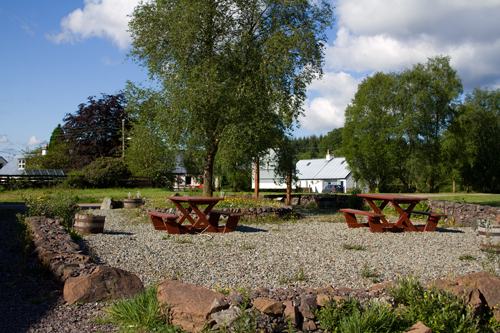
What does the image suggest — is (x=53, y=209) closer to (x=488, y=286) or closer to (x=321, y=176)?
(x=488, y=286)

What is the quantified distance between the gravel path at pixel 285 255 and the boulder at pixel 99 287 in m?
0.77

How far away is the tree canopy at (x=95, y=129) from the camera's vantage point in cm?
3825

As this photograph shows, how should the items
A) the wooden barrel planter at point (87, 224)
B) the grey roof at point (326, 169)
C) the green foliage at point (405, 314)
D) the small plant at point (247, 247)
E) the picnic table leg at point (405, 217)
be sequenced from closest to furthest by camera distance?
the green foliage at point (405, 314) → the small plant at point (247, 247) → the wooden barrel planter at point (87, 224) → the picnic table leg at point (405, 217) → the grey roof at point (326, 169)

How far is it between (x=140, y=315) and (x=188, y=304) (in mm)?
484

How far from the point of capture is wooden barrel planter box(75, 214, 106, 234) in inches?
336

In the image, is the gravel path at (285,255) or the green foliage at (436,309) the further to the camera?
the gravel path at (285,255)

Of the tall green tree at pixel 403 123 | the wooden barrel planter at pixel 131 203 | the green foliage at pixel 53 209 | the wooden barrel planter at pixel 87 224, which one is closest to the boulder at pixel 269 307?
the wooden barrel planter at pixel 87 224

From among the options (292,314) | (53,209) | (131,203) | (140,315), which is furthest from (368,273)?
(131,203)

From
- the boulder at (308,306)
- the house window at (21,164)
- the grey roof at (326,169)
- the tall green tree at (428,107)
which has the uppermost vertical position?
the tall green tree at (428,107)

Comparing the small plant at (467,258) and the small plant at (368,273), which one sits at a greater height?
the small plant at (368,273)

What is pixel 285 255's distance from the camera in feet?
21.6

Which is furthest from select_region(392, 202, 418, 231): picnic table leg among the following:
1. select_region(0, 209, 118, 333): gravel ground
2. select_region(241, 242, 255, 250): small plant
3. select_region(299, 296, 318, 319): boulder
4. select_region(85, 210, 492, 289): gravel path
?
select_region(0, 209, 118, 333): gravel ground

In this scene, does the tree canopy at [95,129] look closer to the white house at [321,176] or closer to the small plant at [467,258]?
the white house at [321,176]

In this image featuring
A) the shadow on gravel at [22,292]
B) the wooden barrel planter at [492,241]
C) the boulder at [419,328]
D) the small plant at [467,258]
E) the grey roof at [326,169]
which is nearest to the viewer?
the boulder at [419,328]
